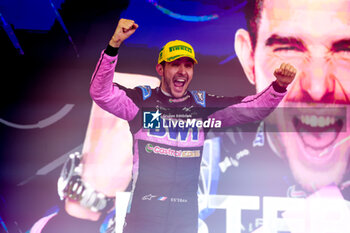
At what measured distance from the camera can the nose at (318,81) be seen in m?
2.04

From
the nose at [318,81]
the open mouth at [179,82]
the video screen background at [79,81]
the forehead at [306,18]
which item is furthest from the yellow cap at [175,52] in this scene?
the nose at [318,81]

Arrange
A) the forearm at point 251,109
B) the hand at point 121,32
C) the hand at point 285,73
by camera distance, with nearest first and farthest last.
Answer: the hand at point 121,32
the hand at point 285,73
the forearm at point 251,109

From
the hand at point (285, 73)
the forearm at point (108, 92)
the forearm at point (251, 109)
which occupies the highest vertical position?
the forearm at point (108, 92)

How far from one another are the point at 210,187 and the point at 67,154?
0.91 metres

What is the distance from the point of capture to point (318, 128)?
2.04 meters

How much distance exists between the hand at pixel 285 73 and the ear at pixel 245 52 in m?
0.47

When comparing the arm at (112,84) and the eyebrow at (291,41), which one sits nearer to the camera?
the arm at (112,84)

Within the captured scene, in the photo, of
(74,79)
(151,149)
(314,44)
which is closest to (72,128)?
(74,79)

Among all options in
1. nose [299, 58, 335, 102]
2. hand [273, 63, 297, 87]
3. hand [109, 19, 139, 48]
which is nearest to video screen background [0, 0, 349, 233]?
nose [299, 58, 335, 102]

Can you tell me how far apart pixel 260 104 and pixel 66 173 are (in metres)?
1.23

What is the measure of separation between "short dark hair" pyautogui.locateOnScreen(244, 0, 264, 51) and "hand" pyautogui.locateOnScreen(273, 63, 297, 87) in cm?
56

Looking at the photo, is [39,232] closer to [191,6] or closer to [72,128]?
[72,128]

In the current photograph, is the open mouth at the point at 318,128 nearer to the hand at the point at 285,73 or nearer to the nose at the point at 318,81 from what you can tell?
the nose at the point at 318,81

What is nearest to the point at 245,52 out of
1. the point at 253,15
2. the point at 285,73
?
the point at 253,15
